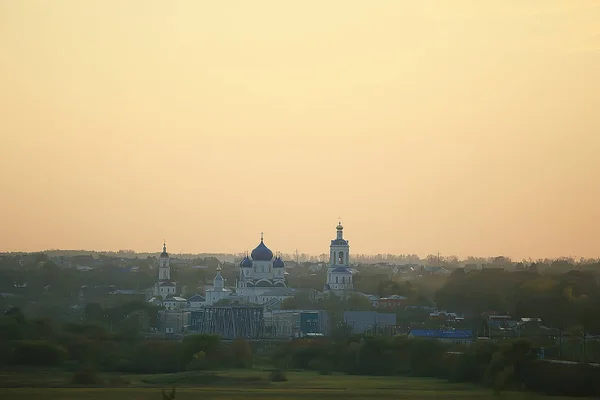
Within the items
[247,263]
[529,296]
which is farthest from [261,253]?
[529,296]

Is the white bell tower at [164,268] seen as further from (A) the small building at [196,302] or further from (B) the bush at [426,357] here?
(B) the bush at [426,357]

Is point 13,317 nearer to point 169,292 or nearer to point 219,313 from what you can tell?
point 219,313

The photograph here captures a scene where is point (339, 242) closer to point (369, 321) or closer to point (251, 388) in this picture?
point (369, 321)

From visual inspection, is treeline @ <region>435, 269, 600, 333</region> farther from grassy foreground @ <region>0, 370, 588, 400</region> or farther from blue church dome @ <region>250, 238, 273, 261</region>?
grassy foreground @ <region>0, 370, 588, 400</region>

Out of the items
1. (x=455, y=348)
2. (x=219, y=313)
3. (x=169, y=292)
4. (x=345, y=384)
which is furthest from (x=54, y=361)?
(x=169, y=292)

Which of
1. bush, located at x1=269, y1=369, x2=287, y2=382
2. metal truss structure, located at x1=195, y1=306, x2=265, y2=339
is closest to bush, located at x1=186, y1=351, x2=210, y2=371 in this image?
bush, located at x1=269, y1=369, x2=287, y2=382

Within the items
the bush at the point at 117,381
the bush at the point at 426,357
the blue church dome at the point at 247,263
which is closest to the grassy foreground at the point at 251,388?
the bush at the point at 117,381
